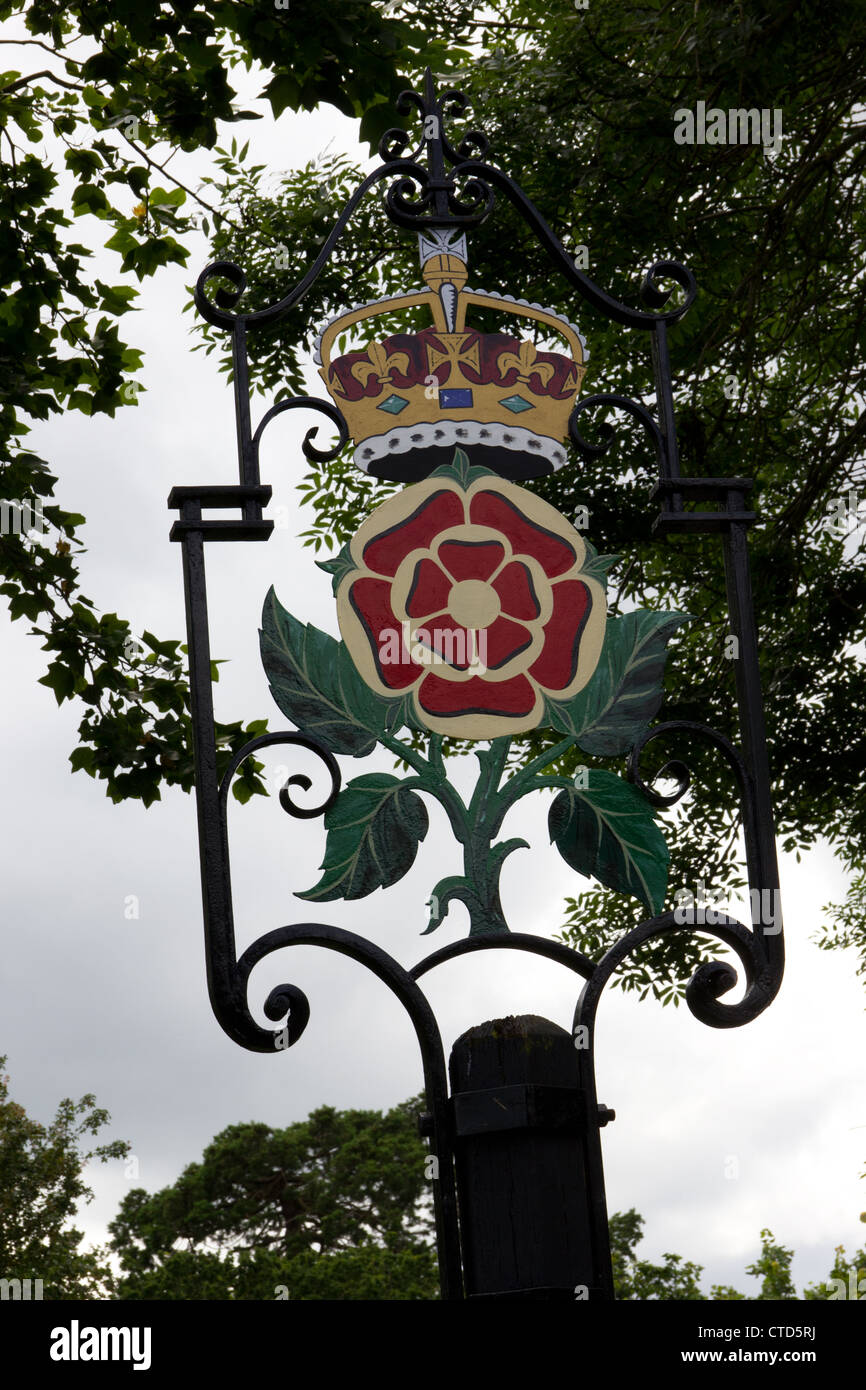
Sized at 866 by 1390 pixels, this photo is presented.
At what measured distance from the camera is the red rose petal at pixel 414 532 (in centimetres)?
309

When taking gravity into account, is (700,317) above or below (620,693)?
above

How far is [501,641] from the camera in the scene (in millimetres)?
3107

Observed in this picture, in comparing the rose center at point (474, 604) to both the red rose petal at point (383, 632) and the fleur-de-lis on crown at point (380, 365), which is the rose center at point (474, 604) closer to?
the red rose petal at point (383, 632)

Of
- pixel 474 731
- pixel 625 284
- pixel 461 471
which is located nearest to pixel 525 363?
pixel 461 471

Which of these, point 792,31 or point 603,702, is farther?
point 792,31

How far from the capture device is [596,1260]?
277 centimetres

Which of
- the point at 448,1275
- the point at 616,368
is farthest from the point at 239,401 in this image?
the point at 616,368

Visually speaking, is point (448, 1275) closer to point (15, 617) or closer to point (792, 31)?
point (15, 617)

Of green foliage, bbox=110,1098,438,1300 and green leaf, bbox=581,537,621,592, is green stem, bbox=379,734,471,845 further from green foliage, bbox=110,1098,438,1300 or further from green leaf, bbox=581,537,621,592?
green foliage, bbox=110,1098,438,1300

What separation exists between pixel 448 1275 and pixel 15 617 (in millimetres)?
3906

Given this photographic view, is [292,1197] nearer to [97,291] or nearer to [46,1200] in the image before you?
[46,1200]

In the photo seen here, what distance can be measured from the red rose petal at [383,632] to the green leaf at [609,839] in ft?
1.29

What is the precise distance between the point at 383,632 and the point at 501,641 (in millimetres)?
243

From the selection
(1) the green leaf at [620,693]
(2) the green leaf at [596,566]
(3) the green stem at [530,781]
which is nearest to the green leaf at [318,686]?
(3) the green stem at [530,781]
